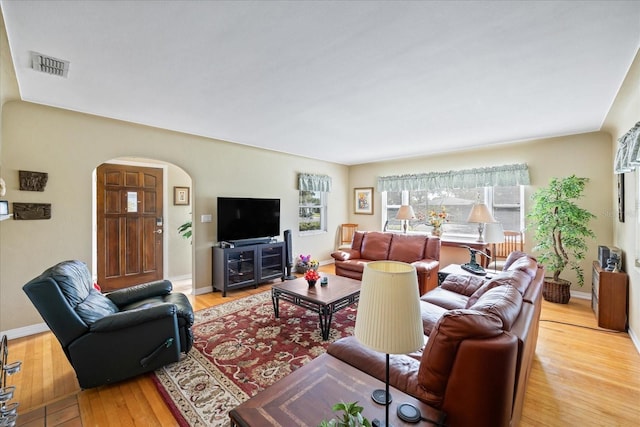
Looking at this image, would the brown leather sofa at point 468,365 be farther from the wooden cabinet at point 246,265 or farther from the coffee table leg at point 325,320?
the wooden cabinet at point 246,265

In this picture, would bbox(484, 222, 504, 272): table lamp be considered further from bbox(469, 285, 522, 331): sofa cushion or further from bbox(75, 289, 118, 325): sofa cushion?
bbox(75, 289, 118, 325): sofa cushion

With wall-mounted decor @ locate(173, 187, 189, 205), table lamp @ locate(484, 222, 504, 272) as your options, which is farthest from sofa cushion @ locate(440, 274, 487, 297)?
wall-mounted decor @ locate(173, 187, 189, 205)

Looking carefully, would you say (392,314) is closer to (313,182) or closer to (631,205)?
(631,205)

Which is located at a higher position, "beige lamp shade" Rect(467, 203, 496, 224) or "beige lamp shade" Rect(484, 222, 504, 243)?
"beige lamp shade" Rect(467, 203, 496, 224)

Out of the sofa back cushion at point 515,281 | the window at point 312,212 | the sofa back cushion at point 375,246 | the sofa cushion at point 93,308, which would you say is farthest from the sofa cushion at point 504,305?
the window at point 312,212

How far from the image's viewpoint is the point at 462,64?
7.04ft

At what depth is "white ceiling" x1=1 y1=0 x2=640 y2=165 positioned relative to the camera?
5.22 ft

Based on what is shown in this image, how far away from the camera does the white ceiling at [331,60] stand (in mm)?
1590

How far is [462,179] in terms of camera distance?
17.3 feet

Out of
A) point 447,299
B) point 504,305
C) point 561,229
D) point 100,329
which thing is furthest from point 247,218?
point 561,229

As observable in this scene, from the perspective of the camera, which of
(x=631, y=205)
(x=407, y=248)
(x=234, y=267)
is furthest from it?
(x=407, y=248)

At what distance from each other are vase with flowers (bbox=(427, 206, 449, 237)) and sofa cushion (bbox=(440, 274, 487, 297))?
89.5 inches

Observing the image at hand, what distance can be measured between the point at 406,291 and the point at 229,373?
202cm

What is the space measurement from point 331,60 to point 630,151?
8.71 feet
